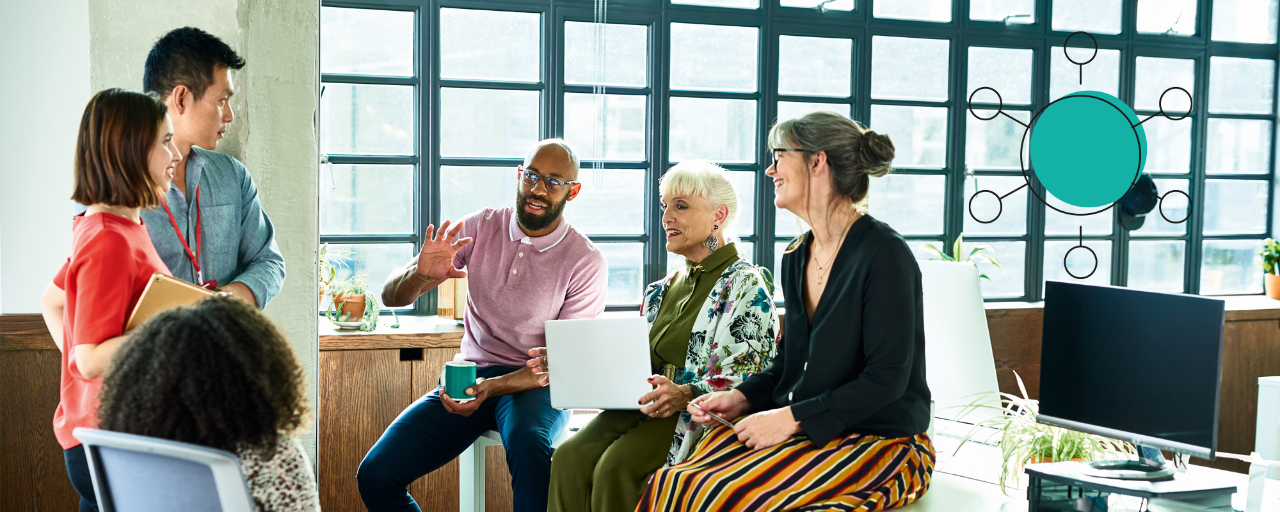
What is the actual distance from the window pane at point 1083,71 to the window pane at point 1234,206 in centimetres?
91

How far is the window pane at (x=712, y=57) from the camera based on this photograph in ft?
13.7

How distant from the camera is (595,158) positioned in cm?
400

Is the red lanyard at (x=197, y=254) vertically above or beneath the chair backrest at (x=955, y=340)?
above

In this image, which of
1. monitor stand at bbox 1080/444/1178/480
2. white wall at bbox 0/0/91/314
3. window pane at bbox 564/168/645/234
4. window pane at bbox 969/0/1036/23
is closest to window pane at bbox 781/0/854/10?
window pane at bbox 969/0/1036/23

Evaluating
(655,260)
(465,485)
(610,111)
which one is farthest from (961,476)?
(610,111)

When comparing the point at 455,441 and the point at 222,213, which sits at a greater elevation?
the point at 222,213

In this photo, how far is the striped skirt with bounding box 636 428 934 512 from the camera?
6.00ft

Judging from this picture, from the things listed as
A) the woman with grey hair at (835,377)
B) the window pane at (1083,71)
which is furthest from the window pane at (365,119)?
the window pane at (1083,71)

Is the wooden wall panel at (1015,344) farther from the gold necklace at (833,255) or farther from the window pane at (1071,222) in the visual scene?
the gold necklace at (833,255)

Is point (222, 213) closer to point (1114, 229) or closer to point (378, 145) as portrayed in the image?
point (378, 145)

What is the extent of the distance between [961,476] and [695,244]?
924 millimetres

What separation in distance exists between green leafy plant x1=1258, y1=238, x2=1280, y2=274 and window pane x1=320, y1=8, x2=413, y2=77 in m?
4.71

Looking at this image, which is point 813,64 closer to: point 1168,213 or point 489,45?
point 489,45

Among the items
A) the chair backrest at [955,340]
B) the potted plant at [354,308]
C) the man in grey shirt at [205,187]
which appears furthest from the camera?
the potted plant at [354,308]
